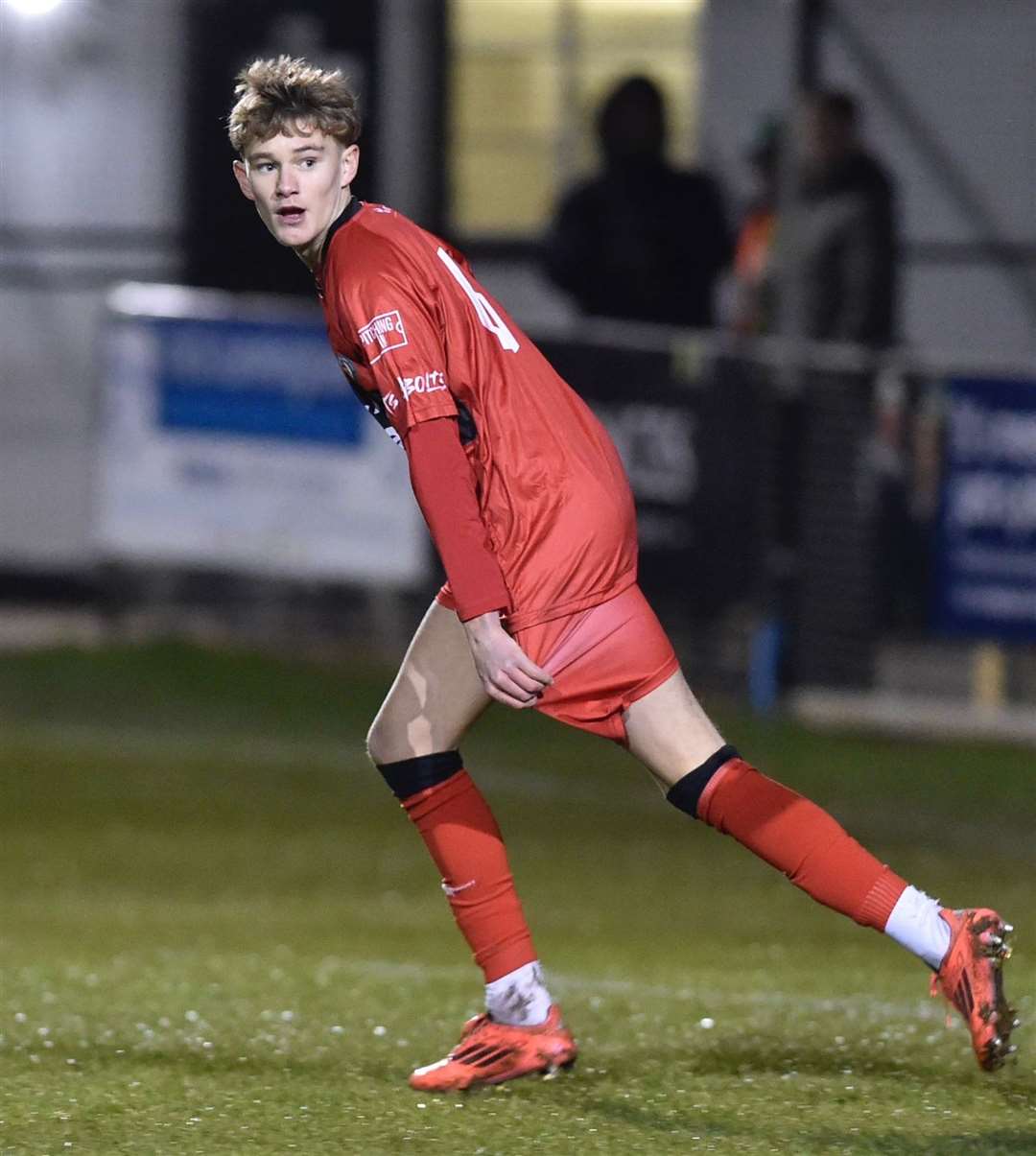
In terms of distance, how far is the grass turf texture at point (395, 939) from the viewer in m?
4.84

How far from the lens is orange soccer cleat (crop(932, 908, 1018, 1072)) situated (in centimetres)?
477

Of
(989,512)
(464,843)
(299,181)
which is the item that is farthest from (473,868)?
(989,512)

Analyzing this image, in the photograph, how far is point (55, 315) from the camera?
1789cm

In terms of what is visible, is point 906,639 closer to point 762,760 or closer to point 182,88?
point 762,760

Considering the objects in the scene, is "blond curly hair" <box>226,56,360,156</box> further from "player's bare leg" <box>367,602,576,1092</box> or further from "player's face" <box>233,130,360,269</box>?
"player's bare leg" <box>367,602,576,1092</box>

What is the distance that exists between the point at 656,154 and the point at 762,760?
345cm

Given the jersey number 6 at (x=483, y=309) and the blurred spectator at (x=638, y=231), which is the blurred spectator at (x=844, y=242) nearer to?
the blurred spectator at (x=638, y=231)

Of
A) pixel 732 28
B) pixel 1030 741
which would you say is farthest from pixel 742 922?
pixel 732 28

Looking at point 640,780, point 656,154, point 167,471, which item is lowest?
point 640,780

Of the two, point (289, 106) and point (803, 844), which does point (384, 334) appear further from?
point (803, 844)

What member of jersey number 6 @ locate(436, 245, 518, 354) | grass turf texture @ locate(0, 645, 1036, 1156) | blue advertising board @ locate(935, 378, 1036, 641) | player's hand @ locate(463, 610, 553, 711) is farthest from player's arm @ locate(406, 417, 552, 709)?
blue advertising board @ locate(935, 378, 1036, 641)

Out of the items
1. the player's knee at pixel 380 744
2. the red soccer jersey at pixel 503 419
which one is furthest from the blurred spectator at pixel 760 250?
the red soccer jersey at pixel 503 419

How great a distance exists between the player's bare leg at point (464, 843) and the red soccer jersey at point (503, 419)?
1.00 ft

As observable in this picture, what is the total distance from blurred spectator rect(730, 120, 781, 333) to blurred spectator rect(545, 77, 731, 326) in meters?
0.15
